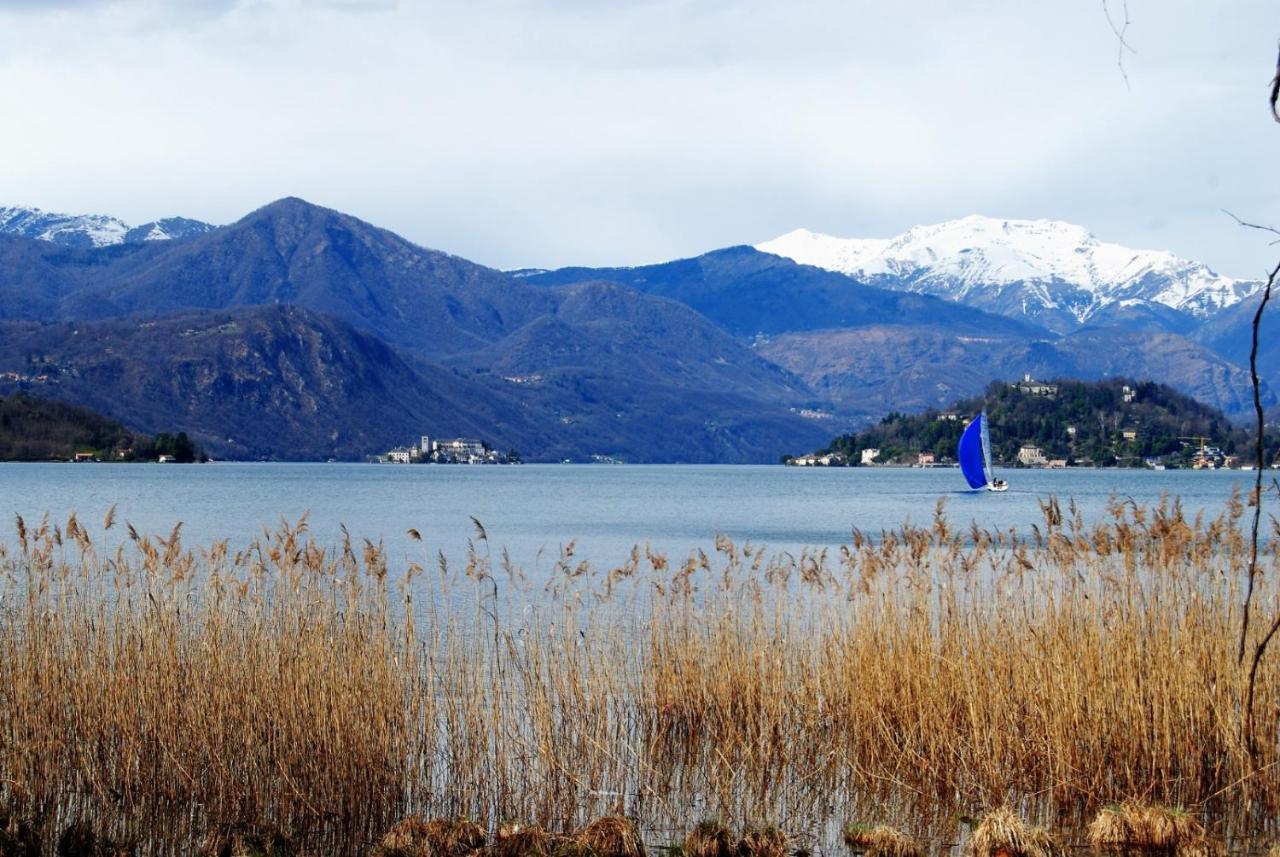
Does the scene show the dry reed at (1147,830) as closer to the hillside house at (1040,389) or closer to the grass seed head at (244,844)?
the grass seed head at (244,844)

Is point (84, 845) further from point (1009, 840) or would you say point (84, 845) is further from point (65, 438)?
point (65, 438)

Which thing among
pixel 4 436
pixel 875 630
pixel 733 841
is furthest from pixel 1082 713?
pixel 4 436

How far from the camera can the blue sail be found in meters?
96.6

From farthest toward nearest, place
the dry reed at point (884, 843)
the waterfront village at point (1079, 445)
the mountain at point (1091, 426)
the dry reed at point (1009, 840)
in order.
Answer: the mountain at point (1091, 426)
the waterfront village at point (1079, 445)
the dry reed at point (884, 843)
the dry reed at point (1009, 840)

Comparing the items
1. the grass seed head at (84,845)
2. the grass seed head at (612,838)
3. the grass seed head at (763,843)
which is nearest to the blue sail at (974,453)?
the grass seed head at (763,843)

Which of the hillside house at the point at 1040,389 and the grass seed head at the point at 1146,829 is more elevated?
the hillside house at the point at 1040,389

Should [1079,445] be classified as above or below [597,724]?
above

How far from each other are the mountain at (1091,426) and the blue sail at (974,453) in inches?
2912

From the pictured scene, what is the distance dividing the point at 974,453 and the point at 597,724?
88609 mm

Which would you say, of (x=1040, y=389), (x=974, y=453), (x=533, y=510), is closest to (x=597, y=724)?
(x=533, y=510)

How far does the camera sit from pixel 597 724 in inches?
475

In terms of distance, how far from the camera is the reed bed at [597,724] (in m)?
11.0

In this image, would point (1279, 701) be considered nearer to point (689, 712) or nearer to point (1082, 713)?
point (1082, 713)

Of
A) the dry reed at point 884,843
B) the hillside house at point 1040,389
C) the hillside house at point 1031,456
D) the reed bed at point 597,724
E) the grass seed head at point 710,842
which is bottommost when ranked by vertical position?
the dry reed at point 884,843
